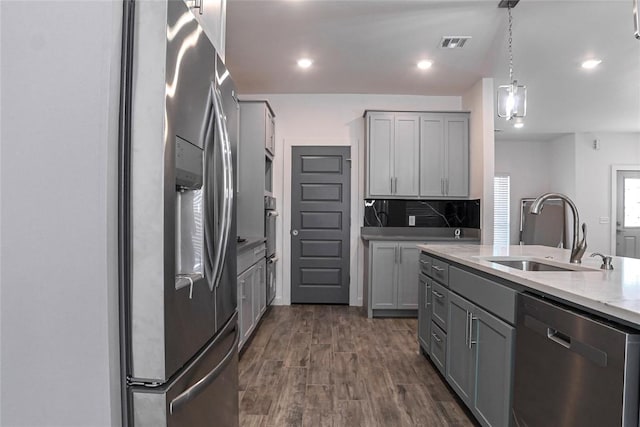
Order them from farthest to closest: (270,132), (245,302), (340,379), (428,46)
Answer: (270,132) < (428,46) < (245,302) < (340,379)

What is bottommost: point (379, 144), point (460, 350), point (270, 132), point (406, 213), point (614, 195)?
point (460, 350)

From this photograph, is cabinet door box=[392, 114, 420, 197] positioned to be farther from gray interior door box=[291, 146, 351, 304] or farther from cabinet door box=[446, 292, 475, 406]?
cabinet door box=[446, 292, 475, 406]

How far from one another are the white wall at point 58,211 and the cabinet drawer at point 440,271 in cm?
194

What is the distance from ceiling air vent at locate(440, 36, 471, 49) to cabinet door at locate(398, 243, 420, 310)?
2.03 metres

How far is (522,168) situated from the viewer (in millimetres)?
7516

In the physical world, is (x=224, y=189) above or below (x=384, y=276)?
above

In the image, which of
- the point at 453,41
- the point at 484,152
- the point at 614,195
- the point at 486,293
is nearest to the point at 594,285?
the point at 486,293

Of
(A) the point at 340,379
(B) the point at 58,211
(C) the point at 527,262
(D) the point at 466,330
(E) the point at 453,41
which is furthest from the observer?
(E) the point at 453,41

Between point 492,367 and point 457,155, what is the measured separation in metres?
3.18

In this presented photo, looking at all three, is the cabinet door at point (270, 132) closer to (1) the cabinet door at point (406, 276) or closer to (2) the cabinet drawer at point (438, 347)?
(1) the cabinet door at point (406, 276)

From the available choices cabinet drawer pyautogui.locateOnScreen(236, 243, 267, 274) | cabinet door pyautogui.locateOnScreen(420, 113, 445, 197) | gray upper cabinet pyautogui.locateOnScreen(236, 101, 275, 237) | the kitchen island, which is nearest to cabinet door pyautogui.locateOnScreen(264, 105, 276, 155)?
gray upper cabinet pyautogui.locateOnScreen(236, 101, 275, 237)

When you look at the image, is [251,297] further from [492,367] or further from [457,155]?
[457,155]

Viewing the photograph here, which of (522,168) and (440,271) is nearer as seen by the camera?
(440,271)

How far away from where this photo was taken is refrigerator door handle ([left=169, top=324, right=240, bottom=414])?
1.07m
